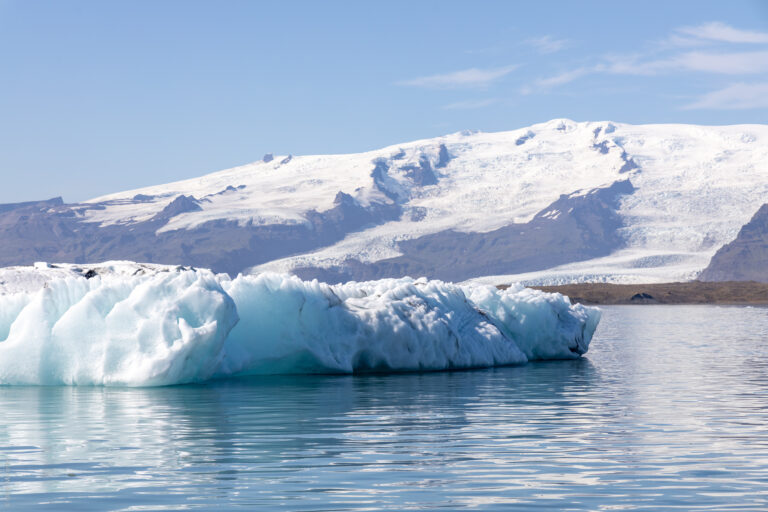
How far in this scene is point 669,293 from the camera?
163125mm

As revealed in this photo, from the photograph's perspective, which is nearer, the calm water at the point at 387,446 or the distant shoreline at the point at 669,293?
the calm water at the point at 387,446

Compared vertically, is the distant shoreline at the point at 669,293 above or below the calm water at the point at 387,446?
below

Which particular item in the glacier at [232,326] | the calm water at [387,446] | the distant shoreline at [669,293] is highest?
the glacier at [232,326]

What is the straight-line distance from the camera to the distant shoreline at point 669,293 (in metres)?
156

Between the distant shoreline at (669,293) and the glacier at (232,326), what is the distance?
417ft

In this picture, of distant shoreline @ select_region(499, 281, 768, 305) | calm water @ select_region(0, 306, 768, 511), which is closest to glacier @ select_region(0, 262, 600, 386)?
calm water @ select_region(0, 306, 768, 511)

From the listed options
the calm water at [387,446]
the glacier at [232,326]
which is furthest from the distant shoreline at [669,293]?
the calm water at [387,446]

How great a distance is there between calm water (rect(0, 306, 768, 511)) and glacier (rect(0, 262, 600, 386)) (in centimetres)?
75

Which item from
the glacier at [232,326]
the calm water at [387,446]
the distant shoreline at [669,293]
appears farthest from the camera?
the distant shoreline at [669,293]

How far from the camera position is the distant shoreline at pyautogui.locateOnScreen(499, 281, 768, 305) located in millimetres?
156125

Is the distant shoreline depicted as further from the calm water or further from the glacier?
the calm water

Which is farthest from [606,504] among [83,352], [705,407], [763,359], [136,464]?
[763,359]

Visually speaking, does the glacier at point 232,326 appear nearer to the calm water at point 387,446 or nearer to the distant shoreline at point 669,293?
the calm water at point 387,446

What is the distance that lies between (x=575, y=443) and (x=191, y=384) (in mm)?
9850
